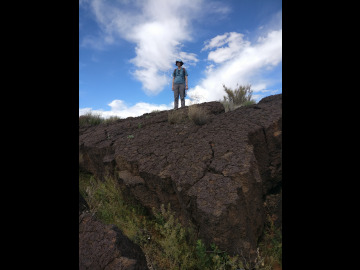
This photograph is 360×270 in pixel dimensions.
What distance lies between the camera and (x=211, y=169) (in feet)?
10.5

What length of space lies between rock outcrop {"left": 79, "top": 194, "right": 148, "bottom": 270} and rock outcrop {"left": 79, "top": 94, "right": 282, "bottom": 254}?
907 millimetres

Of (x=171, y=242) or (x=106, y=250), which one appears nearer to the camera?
(x=106, y=250)

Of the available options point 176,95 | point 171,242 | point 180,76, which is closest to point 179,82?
point 180,76

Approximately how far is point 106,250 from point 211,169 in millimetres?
1717

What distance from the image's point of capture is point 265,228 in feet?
10.5

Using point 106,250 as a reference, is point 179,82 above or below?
above

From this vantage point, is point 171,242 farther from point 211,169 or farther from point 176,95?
point 176,95

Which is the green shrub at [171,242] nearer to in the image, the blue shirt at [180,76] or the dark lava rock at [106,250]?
the dark lava rock at [106,250]

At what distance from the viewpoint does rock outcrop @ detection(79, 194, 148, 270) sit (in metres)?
2.21

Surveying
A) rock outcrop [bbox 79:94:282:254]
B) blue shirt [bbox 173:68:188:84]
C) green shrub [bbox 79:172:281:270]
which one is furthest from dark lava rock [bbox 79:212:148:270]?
blue shirt [bbox 173:68:188:84]

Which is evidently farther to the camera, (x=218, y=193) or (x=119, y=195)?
(x=119, y=195)
